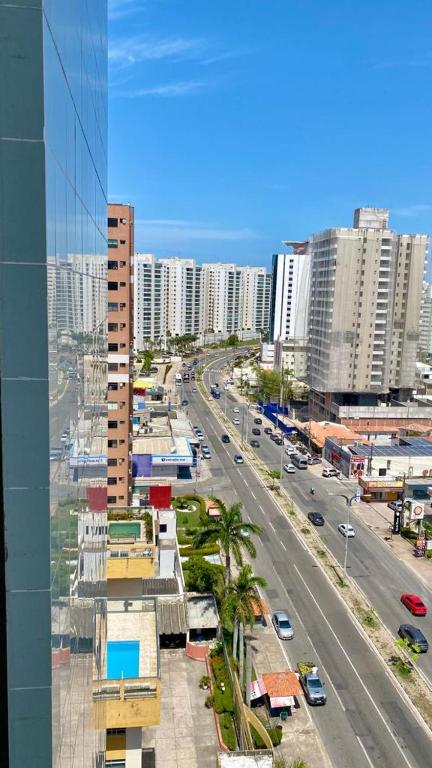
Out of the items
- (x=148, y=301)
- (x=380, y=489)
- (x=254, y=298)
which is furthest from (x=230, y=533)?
(x=254, y=298)

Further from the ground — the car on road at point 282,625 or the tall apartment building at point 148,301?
the tall apartment building at point 148,301

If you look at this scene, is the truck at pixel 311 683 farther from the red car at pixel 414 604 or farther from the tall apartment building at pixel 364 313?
the tall apartment building at pixel 364 313

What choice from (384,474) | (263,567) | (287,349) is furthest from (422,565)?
(287,349)

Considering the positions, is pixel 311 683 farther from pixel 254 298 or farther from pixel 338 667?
pixel 254 298

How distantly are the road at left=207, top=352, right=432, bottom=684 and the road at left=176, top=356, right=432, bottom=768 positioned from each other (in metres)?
2.32

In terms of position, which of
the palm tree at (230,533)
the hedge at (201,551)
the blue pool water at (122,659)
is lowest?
the hedge at (201,551)

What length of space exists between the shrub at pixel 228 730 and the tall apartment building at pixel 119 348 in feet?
66.0

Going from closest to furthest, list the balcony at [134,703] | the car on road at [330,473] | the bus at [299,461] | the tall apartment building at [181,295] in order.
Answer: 1. the balcony at [134,703]
2. the car on road at [330,473]
3. the bus at [299,461]
4. the tall apartment building at [181,295]

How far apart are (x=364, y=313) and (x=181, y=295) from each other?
96.8m

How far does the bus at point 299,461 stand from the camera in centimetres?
6201

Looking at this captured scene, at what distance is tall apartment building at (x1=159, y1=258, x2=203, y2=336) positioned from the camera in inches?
6220

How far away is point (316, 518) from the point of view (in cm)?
4603

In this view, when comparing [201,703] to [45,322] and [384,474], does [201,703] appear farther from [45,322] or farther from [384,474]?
[384,474]

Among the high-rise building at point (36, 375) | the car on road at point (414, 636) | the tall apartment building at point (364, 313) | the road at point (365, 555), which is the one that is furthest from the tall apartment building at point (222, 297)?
the high-rise building at point (36, 375)
